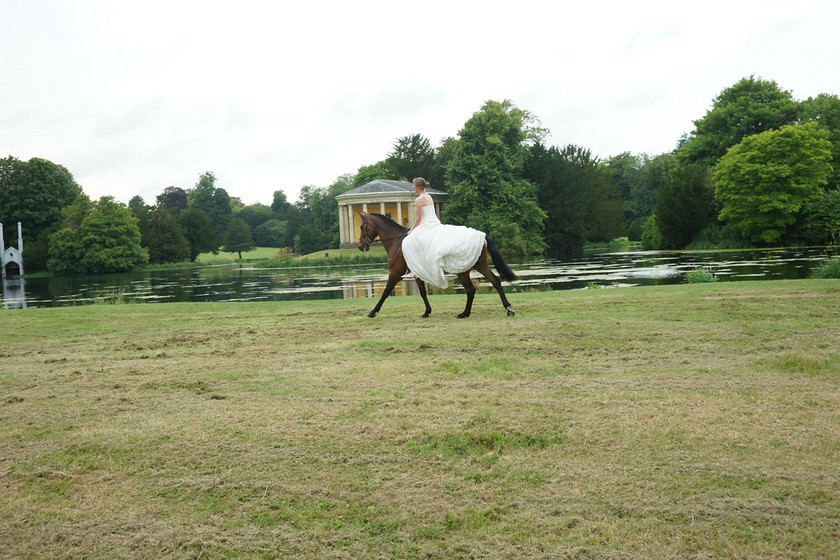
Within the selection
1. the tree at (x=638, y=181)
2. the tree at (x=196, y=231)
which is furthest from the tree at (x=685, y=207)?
the tree at (x=196, y=231)

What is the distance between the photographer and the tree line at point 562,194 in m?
44.6

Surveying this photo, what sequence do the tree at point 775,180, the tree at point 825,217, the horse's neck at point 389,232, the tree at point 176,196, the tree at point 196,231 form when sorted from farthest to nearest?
1. the tree at point 176,196
2. the tree at point 196,231
3. the tree at point 775,180
4. the tree at point 825,217
5. the horse's neck at point 389,232

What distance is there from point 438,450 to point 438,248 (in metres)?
6.57

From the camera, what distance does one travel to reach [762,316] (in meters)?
8.70

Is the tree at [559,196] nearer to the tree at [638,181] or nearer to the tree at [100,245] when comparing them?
the tree at [638,181]

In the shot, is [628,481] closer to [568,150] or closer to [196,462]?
[196,462]

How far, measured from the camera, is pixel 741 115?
5478cm

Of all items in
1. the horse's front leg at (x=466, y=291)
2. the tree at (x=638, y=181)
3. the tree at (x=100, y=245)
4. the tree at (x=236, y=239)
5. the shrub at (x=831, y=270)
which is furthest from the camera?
the tree at (x=236, y=239)

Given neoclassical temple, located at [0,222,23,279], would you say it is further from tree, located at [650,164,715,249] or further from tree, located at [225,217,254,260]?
tree, located at [650,164,715,249]

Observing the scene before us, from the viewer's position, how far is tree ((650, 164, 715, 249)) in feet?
163

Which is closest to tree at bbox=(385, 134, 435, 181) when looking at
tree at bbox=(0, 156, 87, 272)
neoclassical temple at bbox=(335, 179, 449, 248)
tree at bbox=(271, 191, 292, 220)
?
neoclassical temple at bbox=(335, 179, 449, 248)

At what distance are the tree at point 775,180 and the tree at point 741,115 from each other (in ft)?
28.6

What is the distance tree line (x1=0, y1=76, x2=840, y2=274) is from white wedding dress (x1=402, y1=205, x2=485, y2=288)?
4061 cm

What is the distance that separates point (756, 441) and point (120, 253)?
227 feet
